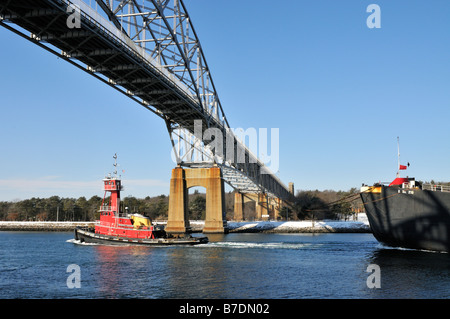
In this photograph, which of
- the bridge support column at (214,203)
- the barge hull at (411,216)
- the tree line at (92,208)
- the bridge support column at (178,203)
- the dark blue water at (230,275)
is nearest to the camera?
the dark blue water at (230,275)

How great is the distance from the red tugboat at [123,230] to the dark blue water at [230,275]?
24.0 ft

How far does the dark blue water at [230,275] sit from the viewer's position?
791 inches

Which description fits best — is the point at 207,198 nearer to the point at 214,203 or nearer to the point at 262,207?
the point at 214,203

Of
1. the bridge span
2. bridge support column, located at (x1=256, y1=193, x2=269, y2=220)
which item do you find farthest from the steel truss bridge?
bridge support column, located at (x1=256, y1=193, x2=269, y2=220)

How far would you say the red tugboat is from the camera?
147 ft

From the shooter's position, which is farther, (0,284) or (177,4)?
(177,4)

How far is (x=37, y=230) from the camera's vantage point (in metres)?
105

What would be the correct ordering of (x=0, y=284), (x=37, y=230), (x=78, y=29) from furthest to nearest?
(x=37, y=230) → (x=78, y=29) → (x=0, y=284)

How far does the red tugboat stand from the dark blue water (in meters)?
7.30

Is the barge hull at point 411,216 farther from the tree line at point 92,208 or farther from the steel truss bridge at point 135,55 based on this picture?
the tree line at point 92,208

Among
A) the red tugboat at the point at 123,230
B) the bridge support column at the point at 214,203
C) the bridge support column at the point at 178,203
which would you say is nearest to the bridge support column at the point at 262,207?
the bridge support column at the point at 214,203

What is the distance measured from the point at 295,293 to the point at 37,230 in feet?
327
